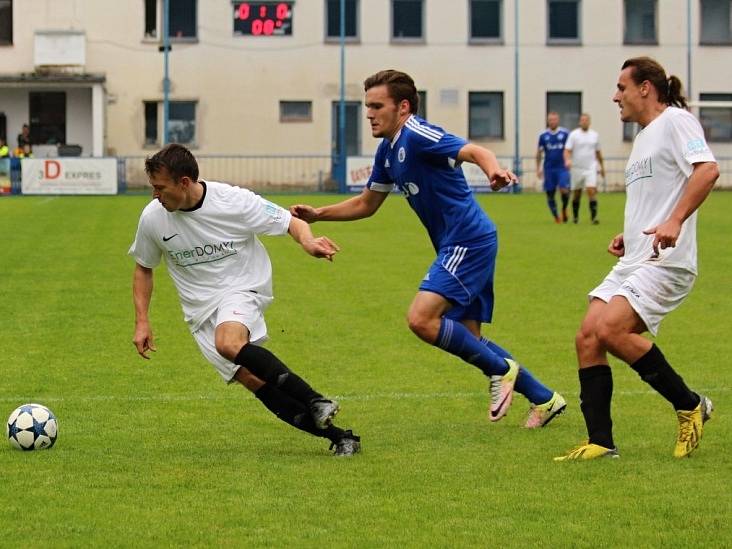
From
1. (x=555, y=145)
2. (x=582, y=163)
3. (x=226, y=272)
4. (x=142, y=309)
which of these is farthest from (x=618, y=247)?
(x=555, y=145)

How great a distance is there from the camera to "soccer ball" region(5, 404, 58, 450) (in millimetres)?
7168

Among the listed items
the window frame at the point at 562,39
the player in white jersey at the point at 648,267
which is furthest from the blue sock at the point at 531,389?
the window frame at the point at 562,39

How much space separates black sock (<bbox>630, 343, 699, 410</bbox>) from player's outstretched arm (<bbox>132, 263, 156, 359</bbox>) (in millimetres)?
2433

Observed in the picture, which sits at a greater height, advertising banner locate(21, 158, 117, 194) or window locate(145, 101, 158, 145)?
window locate(145, 101, 158, 145)

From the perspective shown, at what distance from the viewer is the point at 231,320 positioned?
7.12 m

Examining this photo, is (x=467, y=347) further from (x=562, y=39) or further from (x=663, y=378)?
(x=562, y=39)

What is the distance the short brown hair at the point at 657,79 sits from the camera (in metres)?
7.05

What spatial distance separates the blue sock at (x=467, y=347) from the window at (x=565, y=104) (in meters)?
43.7

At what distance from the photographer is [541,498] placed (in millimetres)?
6062

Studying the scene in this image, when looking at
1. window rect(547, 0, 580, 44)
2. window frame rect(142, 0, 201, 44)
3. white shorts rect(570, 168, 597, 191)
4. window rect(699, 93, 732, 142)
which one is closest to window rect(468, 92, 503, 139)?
window rect(547, 0, 580, 44)

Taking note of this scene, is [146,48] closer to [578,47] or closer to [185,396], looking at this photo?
[578,47]

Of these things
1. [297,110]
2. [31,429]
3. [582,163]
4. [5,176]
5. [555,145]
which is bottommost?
[31,429]

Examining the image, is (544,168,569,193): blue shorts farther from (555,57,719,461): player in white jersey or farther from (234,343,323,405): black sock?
(234,343,323,405): black sock

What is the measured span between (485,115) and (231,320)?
44.5m
